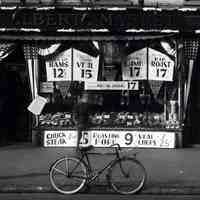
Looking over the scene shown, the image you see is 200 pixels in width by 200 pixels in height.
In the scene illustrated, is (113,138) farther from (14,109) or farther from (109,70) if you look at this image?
(14,109)

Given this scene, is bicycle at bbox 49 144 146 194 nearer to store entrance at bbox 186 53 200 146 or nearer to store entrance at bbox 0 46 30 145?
store entrance at bbox 186 53 200 146

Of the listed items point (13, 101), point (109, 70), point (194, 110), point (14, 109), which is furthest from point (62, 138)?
point (194, 110)

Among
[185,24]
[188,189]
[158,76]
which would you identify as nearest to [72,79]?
[158,76]

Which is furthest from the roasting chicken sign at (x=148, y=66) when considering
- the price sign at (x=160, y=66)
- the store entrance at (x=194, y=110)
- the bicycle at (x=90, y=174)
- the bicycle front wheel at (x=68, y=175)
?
the bicycle front wheel at (x=68, y=175)

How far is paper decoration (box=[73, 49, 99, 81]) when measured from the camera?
51.1 feet

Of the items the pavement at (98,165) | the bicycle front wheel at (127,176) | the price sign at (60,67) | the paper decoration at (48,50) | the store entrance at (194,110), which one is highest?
the paper decoration at (48,50)

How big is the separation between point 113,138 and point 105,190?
5114mm

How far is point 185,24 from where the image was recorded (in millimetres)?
15180

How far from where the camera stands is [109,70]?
15680 millimetres

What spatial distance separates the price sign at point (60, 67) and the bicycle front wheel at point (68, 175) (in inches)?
227

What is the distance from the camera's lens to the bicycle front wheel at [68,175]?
10055 mm

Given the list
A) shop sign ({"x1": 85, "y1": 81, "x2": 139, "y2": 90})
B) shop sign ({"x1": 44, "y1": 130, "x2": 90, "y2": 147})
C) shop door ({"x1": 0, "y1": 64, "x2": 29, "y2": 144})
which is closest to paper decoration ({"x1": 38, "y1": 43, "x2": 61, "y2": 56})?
shop door ({"x1": 0, "y1": 64, "x2": 29, "y2": 144})

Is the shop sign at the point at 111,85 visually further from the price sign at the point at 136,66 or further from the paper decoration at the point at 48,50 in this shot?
the paper decoration at the point at 48,50

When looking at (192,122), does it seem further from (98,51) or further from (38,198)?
(38,198)
